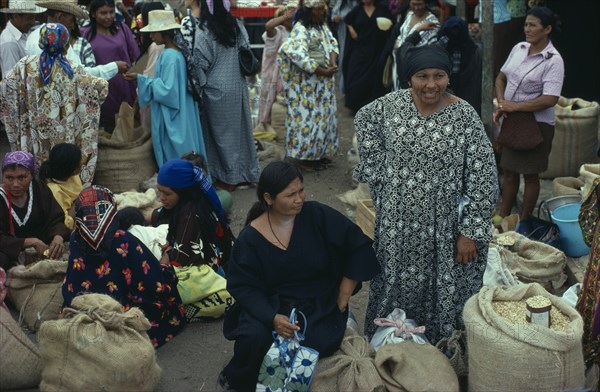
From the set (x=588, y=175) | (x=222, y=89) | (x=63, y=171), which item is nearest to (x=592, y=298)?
(x=588, y=175)

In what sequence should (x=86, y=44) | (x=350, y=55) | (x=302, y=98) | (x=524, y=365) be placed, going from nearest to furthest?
(x=524, y=365), (x=86, y=44), (x=302, y=98), (x=350, y=55)

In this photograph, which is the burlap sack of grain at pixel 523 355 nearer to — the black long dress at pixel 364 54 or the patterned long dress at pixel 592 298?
the patterned long dress at pixel 592 298

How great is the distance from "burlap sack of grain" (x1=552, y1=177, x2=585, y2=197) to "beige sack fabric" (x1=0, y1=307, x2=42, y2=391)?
168 inches

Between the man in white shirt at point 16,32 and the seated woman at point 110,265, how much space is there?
4091 millimetres

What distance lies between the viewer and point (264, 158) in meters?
9.30

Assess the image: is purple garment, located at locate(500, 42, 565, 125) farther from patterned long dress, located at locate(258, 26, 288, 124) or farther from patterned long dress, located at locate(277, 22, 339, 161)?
patterned long dress, located at locate(258, 26, 288, 124)

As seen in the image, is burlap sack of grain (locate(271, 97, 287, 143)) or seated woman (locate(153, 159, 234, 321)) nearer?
seated woman (locate(153, 159, 234, 321))

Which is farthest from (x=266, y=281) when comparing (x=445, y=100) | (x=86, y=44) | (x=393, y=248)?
(x=86, y=44)

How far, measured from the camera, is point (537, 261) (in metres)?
5.81

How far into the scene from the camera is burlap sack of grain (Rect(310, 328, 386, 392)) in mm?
4250

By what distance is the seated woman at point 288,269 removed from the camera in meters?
4.43

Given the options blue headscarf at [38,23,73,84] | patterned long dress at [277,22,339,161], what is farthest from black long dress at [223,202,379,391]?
patterned long dress at [277,22,339,161]

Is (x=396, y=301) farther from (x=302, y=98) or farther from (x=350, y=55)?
(x=350, y=55)

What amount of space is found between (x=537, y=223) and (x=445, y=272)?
202cm
